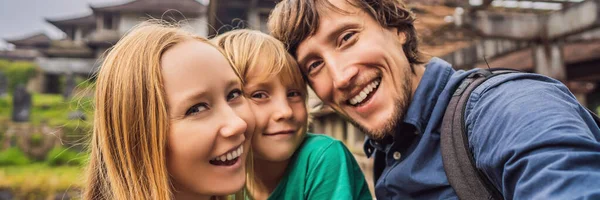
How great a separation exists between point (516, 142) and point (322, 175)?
783 mm

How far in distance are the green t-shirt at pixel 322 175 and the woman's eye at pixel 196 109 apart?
60 centimetres

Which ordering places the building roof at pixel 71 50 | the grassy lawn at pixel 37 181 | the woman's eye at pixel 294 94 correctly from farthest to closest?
the building roof at pixel 71 50 → the grassy lawn at pixel 37 181 → the woman's eye at pixel 294 94

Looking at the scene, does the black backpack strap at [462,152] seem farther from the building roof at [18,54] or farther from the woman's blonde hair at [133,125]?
the building roof at [18,54]

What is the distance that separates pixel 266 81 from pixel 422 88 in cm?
64

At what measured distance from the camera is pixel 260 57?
1.71 metres

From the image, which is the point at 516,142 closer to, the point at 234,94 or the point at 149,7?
the point at 234,94

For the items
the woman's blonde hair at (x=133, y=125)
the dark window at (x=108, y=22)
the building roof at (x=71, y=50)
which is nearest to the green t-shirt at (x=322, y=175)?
the woman's blonde hair at (x=133, y=125)

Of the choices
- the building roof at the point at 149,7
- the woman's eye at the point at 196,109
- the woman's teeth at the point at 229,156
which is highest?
the woman's eye at the point at 196,109

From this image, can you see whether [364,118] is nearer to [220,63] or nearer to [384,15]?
[384,15]

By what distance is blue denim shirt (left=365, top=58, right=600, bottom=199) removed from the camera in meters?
0.92

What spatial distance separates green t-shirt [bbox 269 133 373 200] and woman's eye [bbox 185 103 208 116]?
60 centimetres

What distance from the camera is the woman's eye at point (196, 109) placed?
4.04 feet

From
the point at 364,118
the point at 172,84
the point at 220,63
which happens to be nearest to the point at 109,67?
the point at 172,84

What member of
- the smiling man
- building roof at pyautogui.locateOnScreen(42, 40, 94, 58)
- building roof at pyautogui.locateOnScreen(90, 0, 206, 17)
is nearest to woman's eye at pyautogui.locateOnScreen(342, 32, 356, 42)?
the smiling man
